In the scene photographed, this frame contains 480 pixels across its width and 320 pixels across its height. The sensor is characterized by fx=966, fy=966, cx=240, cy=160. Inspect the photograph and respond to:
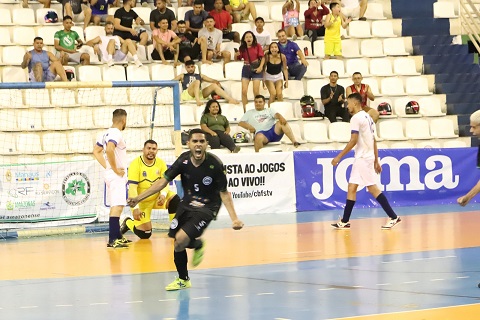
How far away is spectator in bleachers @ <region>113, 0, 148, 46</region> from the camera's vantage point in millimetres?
24859

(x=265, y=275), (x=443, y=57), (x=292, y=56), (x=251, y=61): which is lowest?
(x=265, y=275)

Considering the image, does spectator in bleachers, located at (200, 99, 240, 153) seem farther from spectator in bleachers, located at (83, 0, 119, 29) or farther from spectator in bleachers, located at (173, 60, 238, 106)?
spectator in bleachers, located at (83, 0, 119, 29)

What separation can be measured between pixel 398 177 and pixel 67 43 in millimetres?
8744

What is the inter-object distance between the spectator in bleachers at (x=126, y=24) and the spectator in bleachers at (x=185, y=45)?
91 centimetres

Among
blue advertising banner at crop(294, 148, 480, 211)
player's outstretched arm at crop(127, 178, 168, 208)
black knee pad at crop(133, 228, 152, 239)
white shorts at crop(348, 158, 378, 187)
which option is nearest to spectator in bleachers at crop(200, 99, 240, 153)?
blue advertising banner at crop(294, 148, 480, 211)

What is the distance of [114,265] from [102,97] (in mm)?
10550

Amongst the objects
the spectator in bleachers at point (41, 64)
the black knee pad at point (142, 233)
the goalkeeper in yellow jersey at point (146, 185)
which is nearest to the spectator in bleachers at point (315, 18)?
the spectator in bleachers at point (41, 64)

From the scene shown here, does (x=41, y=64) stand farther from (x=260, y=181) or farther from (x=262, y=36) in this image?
(x=262, y=36)

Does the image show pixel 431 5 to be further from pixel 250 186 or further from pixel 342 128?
pixel 250 186

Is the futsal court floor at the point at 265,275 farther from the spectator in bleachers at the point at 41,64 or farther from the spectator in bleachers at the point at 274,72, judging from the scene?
the spectator in bleachers at the point at 274,72

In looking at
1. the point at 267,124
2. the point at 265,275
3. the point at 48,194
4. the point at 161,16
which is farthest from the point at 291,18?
the point at 265,275

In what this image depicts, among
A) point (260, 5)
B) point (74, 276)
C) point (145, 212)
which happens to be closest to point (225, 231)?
point (145, 212)

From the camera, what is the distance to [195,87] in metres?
23.9

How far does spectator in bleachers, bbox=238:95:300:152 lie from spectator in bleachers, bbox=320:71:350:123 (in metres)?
1.91
